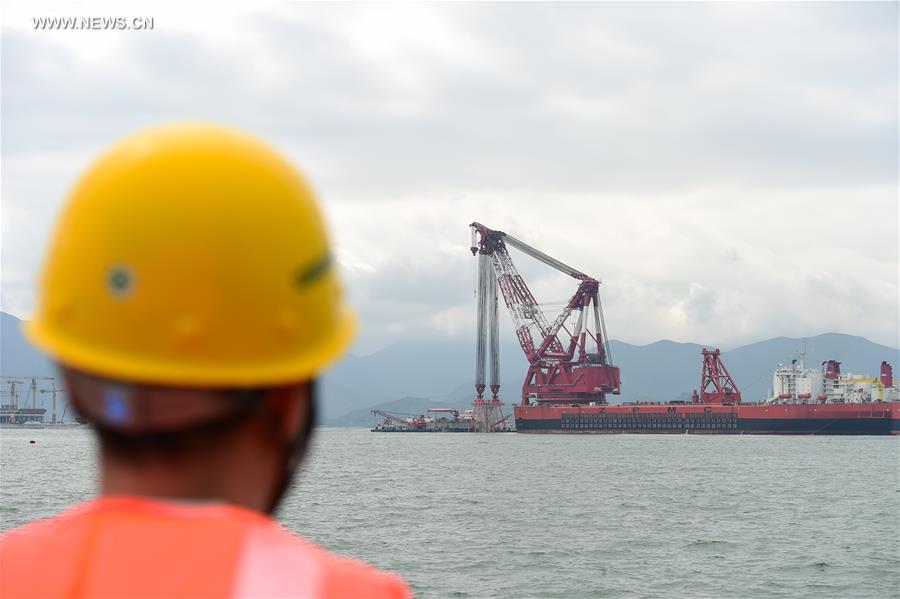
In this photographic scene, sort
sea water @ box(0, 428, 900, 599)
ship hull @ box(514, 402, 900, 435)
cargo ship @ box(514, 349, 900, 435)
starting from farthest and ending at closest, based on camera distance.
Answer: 1. cargo ship @ box(514, 349, 900, 435)
2. ship hull @ box(514, 402, 900, 435)
3. sea water @ box(0, 428, 900, 599)

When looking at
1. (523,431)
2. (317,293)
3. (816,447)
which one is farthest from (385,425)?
(317,293)

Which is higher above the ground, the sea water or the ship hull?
the ship hull

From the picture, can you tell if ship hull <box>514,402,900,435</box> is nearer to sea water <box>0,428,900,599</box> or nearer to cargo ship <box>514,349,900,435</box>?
cargo ship <box>514,349,900,435</box>

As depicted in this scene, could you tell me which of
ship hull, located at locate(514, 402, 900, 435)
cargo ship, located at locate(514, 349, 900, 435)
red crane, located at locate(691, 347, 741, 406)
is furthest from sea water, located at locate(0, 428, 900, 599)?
red crane, located at locate(691, 347, 741, 406)

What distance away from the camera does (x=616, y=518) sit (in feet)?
81.7

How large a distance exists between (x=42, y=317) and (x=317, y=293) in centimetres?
25

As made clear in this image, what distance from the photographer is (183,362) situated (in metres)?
0.94

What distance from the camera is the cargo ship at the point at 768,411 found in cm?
7500

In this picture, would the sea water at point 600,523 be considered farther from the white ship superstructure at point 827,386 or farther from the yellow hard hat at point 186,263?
the white ship superstructure at point 827,386

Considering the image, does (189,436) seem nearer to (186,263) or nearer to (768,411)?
(186,263)

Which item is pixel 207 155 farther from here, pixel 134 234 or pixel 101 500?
pixel 101 500

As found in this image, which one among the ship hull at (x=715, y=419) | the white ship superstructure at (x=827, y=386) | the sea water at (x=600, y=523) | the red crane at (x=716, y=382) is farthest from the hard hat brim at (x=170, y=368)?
the red crane at (x=716, y=382)

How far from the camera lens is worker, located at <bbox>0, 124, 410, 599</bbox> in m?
0.92

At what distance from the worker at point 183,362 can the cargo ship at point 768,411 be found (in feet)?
256
